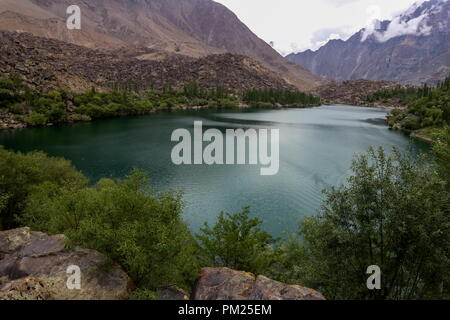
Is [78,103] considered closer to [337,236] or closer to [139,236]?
[139,236]

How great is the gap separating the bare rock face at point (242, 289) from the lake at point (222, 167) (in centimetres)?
899

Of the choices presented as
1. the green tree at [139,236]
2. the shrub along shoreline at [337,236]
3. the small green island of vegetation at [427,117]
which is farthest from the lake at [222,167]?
the green tree at [139,236]

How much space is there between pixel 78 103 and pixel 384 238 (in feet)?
330

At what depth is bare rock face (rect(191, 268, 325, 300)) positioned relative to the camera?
960 centimetres

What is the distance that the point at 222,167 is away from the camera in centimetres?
4109

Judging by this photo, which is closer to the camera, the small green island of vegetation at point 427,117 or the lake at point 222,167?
the lake at point 222,167

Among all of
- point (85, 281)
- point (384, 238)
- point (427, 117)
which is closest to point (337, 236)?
point (384, 238)

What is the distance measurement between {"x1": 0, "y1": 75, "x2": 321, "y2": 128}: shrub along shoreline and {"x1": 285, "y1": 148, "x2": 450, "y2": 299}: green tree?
8149 centimetres

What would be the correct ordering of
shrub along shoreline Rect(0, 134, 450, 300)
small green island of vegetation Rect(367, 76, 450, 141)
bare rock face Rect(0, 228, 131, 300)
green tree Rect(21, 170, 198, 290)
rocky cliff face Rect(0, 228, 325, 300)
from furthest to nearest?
small green island of vegetation Rect(367, 76, 450, 141) < shrub along shoreline Rect(0, 134, 450, 300) < green tree Rect(21, 170, 198, 290) < rocky cliff face Rect(0, 228, 325, 300) < bare rock face Rect(0, 228, 131, 300)

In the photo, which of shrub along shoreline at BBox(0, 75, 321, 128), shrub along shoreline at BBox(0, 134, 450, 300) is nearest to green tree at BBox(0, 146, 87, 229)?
shrub along shoreline at BBox(0, 134, 450, 300)

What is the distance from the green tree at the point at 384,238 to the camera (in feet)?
36.4

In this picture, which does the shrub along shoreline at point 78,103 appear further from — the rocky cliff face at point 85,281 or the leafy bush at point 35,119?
the rocky cliff face at point 85,281

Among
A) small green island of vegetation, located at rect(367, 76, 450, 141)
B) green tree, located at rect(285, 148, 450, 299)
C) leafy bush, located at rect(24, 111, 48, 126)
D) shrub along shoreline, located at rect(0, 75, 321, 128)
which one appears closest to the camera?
green tree, located at rect(285, 148, 450, 299)

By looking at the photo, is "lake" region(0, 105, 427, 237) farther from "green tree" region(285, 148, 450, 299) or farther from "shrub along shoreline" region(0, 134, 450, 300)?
"shrub along shoreline" region(0, 134, 450, 300)
